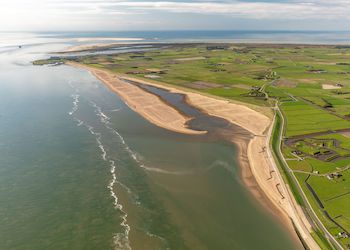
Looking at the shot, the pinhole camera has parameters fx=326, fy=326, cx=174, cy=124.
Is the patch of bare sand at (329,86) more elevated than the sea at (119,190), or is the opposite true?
the patch of bare sand at (329,86)

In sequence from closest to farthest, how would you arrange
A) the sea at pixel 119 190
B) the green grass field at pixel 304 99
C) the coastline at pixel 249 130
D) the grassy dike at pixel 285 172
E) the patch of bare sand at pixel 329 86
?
the grassy dike at pixel 285 172, the sea at pixel 119 190, the coastline at pixel 249 130, the green grass field at pixel 304 99, the patch of bare sand at pixel 329 86

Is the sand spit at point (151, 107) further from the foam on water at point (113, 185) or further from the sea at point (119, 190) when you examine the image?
the foam on water at point (113, 185)

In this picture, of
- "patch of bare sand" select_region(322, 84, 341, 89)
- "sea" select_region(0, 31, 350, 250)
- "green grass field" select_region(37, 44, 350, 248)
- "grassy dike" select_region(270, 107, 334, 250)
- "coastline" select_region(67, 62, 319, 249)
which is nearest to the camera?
"grassy dike" select_region(270, 107, 334, 250)

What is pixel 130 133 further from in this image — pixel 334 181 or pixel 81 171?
pixel 334 181

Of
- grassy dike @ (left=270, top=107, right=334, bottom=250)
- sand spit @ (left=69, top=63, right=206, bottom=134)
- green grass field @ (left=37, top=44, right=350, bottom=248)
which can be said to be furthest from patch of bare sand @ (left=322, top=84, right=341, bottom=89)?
sand spit @ (left=69, top=63, right=206, bottom=134)

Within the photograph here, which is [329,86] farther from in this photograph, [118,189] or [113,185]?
[118,189]

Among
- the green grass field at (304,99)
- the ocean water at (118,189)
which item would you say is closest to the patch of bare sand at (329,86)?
the green grass field at (304,99)

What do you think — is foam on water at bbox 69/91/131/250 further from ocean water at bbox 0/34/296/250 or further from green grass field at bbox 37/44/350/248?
green grass field at bbox 37/44/350/248

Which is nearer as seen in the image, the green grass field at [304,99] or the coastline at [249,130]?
the coastline at [249,130]
